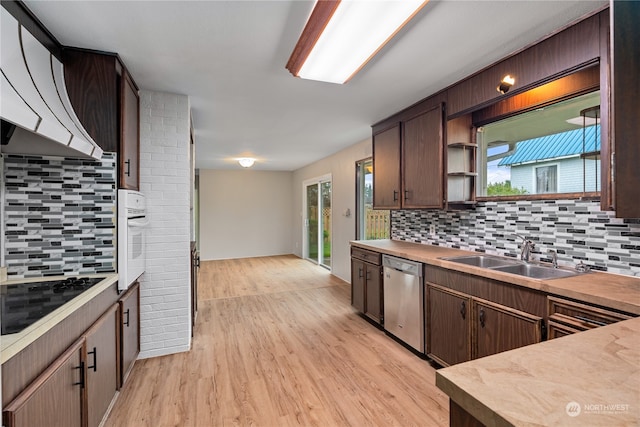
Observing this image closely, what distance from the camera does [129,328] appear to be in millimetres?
2264

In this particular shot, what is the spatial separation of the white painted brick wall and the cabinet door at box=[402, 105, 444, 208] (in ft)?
7.20

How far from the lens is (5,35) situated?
1.38m

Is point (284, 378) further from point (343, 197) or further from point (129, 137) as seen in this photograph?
point (343, 197)

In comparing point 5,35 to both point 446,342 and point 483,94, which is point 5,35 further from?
point 446,342

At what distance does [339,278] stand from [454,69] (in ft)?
13.1

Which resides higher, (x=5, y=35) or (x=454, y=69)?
(x=454, y=69)

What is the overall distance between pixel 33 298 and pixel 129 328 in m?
0.94

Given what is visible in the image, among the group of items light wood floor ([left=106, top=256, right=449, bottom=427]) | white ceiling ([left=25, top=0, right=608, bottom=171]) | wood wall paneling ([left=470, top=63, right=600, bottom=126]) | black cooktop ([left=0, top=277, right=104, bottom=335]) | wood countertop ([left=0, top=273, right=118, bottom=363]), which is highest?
white ceiling ([left=25, top=0, right=608, bottom=171])

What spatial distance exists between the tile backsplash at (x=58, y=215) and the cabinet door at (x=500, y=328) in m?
2.50

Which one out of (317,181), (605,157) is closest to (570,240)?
(605,157)

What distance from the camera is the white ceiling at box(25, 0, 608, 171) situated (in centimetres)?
158

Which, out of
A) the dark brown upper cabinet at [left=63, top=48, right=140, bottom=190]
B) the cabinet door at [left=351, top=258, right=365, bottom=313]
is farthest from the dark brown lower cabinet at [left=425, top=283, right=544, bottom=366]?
the dark brown upper cabinet at [left=63, top=48, right=140, bottom=190]

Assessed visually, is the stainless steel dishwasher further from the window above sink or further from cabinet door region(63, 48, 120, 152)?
cabinet door region(63, 48, 120, 152)

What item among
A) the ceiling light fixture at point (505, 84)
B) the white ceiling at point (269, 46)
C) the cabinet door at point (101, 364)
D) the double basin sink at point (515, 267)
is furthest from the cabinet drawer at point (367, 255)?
the cabinet door at point (101, 364)
